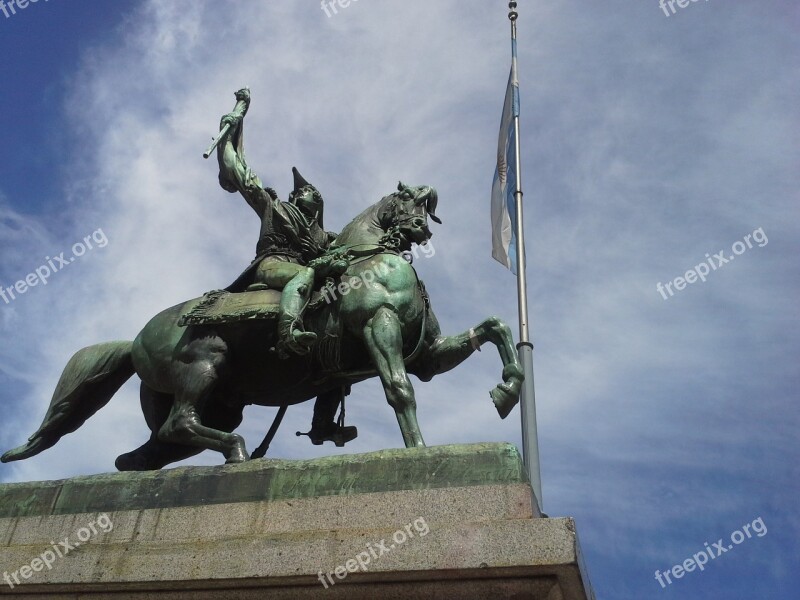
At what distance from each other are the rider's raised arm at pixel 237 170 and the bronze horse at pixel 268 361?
1470 millimetres

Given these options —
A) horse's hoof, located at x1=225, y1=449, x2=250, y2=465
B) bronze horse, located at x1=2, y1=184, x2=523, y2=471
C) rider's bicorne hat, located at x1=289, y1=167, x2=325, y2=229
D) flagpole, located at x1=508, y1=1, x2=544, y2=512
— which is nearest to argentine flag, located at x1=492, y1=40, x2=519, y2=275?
flagpole, located at x1=508, y1=1, x2=544, y2=512

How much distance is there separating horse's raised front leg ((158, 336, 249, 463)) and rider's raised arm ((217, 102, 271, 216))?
7.86ft

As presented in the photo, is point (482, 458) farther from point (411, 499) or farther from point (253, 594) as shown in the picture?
point (253, 594)

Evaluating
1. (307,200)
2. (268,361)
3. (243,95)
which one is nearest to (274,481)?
(268,361)

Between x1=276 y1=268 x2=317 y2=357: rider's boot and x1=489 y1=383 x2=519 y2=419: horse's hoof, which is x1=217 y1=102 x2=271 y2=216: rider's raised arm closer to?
x1=276 y1=268 x2=317 y2=357: rider's boot

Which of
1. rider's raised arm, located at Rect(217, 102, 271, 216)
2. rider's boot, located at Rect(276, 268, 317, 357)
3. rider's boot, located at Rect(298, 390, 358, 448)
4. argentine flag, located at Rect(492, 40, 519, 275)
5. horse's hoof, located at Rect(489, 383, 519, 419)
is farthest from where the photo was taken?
argentine flag, located at Rect(492, 40, 519, 275)

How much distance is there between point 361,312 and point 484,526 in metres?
3.08

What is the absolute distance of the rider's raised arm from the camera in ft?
34.8

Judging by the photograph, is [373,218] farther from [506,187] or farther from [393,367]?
[506,187]

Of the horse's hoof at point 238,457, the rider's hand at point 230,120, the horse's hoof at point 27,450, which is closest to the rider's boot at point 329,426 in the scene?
the horse's hoof at point 238,457

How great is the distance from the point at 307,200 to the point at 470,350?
3131mm

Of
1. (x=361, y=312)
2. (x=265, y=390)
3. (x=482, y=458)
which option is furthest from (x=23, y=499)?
(x=482, y=458)

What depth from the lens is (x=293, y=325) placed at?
842cm

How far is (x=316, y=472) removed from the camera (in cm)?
698
